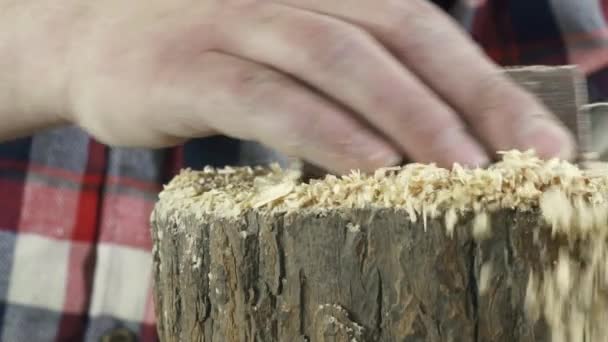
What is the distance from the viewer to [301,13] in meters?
0.48

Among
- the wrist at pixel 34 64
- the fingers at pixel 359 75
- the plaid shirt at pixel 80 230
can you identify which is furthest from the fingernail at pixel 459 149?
the plaid shirt at pixel 80 230

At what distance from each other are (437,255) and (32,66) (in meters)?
0.38

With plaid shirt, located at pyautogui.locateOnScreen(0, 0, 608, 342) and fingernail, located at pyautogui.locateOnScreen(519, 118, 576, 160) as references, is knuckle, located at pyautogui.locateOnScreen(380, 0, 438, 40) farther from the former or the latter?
plaid shirt, located at pyautogui.locateOnScreen(0, 0, 608, 342)

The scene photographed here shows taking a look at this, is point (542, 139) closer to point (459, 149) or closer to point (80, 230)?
point (459, 149)

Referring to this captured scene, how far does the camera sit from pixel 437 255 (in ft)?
1.38

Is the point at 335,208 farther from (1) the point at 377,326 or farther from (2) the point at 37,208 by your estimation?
(2) the point at 37,208

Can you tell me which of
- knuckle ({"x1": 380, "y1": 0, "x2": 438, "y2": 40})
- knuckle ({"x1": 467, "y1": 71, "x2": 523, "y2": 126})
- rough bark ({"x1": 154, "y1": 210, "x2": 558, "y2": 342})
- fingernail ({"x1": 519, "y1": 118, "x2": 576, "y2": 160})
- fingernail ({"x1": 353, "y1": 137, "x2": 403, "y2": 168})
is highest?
knuckle ({"x1": 380, "y1": 0, "x2": 438, "y2": 40})

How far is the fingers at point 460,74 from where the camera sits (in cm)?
45

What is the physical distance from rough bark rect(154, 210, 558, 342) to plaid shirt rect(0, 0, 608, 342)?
46 centimetres

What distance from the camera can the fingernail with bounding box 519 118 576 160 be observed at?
0.45 metres

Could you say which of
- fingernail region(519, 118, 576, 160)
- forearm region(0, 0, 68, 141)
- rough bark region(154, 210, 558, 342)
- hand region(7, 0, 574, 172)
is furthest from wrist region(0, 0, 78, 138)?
fingernail region(519, 118, 576, 160)

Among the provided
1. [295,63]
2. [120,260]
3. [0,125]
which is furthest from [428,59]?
[120,260]

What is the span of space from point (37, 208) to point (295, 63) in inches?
21.6

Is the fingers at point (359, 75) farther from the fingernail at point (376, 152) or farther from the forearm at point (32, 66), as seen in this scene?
the forearm at point (32, 66)
